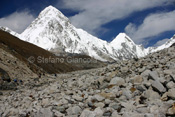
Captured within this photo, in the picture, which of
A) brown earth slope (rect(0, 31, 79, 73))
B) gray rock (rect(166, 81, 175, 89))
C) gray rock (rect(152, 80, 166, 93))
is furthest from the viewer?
brown earth slope (rect(0, 31, 79, 73))

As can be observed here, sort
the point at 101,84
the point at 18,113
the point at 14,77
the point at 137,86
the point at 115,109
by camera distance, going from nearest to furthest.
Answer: the point at 115,109, the point at 18,113, the point at 137,86, the point at 101,84, the point at 14,77

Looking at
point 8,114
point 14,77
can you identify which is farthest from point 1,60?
point 8,114

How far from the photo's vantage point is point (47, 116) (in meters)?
5.90

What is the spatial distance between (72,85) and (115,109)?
7096 mm

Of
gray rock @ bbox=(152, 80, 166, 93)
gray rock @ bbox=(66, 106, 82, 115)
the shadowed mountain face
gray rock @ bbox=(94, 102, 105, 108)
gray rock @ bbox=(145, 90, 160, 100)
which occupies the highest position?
the shadowed mountain face

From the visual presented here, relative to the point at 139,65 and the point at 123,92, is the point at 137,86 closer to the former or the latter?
the point at 123,92

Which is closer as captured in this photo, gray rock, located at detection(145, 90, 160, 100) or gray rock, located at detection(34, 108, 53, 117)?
gray rock, located at detection(34, 108, 53, 117)

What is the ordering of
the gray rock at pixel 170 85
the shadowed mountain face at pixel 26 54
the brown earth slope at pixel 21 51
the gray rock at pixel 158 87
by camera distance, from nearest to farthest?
1. the gray rock at pixel 170 85
2. the gray rock at pixel 158 87
3. the brown earth slope at pixel 21 51
4. the shadowed mountain face at pixel 26 54

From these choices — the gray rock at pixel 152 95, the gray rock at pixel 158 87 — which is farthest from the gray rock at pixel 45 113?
Result: the gray rock at pixel 158 87

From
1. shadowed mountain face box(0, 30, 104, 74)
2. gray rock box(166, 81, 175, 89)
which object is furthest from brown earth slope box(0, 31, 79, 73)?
gray rock box(166, 81, 175, 89)

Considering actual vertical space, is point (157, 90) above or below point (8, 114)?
above

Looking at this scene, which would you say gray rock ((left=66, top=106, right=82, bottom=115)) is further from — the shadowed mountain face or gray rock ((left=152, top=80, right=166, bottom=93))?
the shadowed mountain face

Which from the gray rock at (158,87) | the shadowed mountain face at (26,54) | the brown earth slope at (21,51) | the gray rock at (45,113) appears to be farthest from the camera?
the shadowed mountain face at (26,54)

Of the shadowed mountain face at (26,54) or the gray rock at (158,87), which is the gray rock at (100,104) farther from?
the shadowed mountain face at (26,54)
